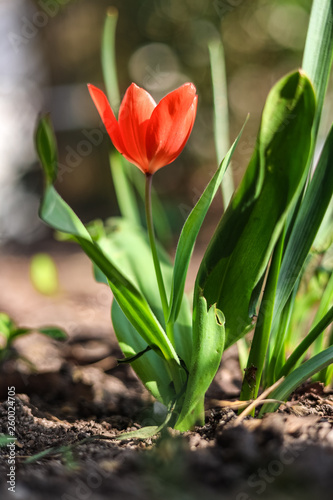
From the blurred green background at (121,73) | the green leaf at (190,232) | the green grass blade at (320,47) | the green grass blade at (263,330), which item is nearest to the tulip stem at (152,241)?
the green leaf at (190,232)

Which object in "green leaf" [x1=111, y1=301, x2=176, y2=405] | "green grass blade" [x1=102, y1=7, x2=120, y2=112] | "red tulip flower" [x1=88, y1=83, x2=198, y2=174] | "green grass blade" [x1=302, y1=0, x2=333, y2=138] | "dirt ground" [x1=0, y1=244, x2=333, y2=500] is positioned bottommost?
"dirt ground" [x1=0, y1=244, x2=333, y2=500]

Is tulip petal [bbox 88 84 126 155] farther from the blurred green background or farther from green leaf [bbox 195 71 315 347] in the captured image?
the blurred green background

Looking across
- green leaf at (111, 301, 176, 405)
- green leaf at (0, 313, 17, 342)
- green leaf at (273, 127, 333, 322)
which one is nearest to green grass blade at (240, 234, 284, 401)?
green leaf at (273, 127, 333, 322)

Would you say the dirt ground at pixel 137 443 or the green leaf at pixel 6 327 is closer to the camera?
the dirt ground at pixel 137 443

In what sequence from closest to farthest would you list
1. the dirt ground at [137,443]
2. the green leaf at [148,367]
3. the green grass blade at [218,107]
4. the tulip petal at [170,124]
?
the dirt ground at [137,443]
the tulip petal at [170,124]
the green leaf at [148,367]
the green grass blade at [218,107]

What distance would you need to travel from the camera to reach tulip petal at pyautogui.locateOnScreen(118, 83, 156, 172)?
614 millimetres

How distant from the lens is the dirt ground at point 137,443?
495mm

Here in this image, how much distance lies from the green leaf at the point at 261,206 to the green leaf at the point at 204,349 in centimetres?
5

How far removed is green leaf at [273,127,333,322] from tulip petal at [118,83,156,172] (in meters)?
0.25

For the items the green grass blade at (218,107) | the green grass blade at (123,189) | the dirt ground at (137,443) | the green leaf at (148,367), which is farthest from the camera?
the green grass blade at (123,189)

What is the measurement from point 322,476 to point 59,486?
0.93 ft

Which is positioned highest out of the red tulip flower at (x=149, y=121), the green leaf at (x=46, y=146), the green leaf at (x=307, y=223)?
the red tulip flower at (x=149, y=121)

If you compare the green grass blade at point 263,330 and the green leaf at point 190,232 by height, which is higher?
the green leaf at point 190,232

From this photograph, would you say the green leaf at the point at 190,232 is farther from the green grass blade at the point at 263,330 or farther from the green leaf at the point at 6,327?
the green leaf at the point at 6,327
